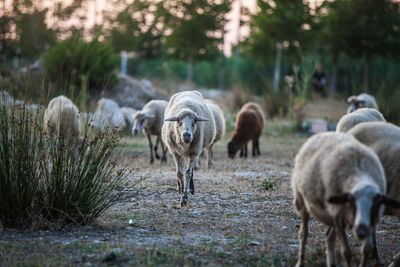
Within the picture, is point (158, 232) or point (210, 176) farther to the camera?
point (210, 176)

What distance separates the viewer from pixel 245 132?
42.6ft

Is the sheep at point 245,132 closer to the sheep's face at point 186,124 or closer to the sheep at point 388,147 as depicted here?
the sheep's face at point 186,124

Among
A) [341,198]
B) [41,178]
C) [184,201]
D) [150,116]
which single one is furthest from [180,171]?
[150,116]

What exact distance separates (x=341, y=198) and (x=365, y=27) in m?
24.2

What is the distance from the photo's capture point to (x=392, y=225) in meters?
6.44

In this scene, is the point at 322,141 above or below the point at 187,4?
below

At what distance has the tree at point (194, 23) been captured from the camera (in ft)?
92.7

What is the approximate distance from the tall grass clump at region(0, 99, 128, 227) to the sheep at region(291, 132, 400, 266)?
2.14 meters

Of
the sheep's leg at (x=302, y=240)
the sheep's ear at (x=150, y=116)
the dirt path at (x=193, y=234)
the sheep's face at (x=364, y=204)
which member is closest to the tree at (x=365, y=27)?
the sheep's ear at (x=150, y=116)

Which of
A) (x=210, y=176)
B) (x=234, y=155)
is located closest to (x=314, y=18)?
(x=234, y=155)

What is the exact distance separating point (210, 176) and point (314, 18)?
1821 cm

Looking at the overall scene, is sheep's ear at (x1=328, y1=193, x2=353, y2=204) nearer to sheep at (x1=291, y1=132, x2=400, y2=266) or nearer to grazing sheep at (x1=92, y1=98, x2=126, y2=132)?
sheep at (x1=291, y1=132, x2=400, y2=266)

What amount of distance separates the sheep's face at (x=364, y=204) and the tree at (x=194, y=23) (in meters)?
25.0

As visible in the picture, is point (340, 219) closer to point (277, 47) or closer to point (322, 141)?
point (322, 141)
